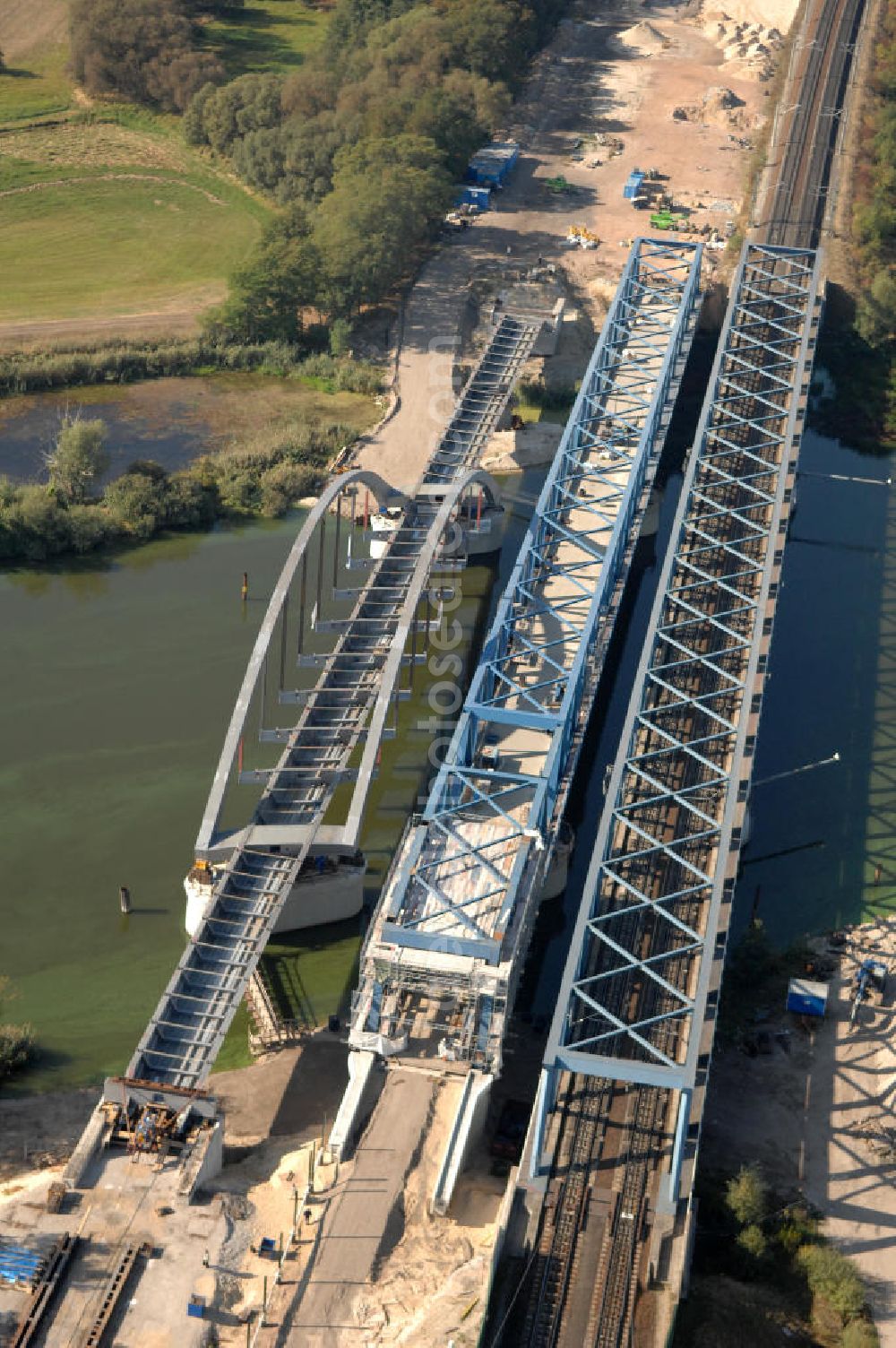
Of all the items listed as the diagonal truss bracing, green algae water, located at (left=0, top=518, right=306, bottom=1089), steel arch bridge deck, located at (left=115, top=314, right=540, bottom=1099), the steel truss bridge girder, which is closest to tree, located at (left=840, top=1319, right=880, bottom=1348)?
the steel truss bridge girder

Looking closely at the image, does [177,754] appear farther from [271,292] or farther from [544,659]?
[271,292]

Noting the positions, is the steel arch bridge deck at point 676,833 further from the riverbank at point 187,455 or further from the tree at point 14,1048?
the riverbank at point 187,455

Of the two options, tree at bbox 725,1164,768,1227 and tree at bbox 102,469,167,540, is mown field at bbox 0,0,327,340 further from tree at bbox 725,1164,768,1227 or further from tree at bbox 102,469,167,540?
tree at bbox 725,1164,768,1227

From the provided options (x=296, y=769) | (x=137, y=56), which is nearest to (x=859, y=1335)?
(x=296, y=769)

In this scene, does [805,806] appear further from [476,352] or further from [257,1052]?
[476,352]

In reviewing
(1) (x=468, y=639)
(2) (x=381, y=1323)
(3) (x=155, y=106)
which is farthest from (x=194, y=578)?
(3) (x=155, y=106)

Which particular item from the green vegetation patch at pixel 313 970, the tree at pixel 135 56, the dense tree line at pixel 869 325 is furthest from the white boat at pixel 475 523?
the tree at pixel 135 56
